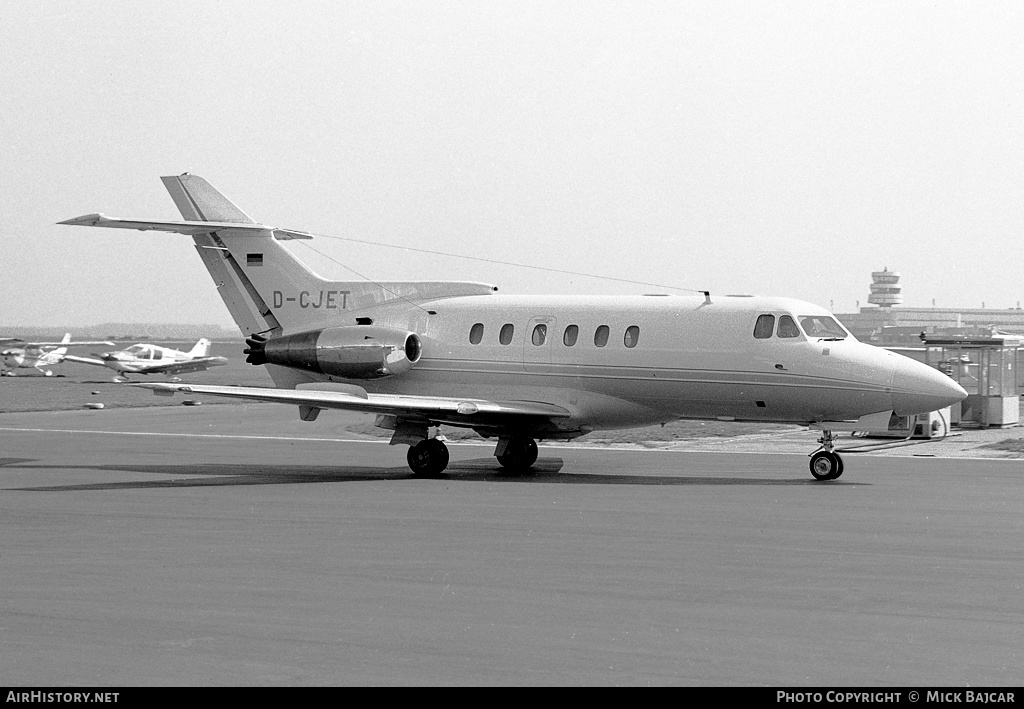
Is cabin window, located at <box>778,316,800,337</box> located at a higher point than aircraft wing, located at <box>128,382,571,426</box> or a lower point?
higher

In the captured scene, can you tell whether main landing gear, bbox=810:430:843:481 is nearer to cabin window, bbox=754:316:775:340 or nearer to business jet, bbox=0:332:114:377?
cabin window, bbox=754:316:775:340

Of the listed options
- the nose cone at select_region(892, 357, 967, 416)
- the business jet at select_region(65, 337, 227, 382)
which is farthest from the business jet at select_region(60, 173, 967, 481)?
the business jet at select_region(65, 337, 227, 382)

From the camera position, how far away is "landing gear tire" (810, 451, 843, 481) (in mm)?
20688

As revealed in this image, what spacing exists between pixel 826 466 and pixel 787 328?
7.63ft

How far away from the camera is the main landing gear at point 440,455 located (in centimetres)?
2230

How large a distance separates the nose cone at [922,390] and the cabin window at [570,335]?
217 inches

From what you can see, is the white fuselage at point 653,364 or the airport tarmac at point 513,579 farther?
the white fuselage at point 653,364

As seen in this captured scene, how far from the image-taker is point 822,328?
21297mm

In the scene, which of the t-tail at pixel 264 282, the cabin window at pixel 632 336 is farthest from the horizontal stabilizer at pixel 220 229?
the cabin window at pixel 632 336

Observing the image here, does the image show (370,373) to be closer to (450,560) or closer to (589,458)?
(589,458)

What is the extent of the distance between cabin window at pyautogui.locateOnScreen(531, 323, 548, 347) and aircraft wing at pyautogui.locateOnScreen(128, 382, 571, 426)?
1.17 metres

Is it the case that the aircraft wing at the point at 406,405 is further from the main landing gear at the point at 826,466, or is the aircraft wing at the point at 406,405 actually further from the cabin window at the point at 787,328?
the main landing gear at the point at 826,466

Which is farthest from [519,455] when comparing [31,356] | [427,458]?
[31,356]

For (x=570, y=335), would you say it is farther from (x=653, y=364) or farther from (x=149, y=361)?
(x=149, y=361)
